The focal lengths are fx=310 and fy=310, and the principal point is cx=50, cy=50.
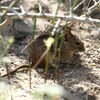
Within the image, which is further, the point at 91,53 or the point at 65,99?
the point at 91,53

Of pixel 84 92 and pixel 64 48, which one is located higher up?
pixel 64 48

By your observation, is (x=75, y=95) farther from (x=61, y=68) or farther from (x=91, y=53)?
(x=91, y=53)

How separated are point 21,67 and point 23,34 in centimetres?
123

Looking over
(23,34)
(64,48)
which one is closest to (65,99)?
(64,48)

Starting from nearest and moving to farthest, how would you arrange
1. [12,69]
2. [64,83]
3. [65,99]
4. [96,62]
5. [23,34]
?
[65,99]
[64,83]
[12,69]
[96,62]
[23,34]

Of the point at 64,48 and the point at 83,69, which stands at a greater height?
the point at 64,48

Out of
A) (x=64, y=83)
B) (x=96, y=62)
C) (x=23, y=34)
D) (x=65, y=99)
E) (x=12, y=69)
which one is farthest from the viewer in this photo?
(x=23, y=34)

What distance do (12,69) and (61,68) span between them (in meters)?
0.63

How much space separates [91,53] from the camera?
174 inches

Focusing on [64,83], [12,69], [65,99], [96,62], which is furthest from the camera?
[96,62]

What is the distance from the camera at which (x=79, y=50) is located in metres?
4.07

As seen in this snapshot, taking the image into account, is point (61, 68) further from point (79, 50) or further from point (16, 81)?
point (16, 81)

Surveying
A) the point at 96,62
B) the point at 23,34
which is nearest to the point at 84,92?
the point at 96,62

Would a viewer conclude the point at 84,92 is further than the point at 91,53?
No
